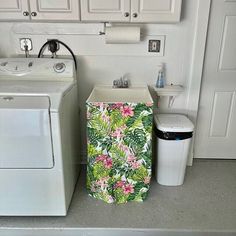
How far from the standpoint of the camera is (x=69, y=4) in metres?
1.92

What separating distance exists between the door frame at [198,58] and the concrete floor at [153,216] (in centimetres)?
58

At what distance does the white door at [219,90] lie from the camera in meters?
2.22

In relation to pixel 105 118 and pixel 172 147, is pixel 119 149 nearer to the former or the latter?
pixel 105 118

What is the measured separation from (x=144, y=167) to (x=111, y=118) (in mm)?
480

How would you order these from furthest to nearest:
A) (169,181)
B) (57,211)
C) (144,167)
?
1. (169,181)
2. (144,167)
3. (57,211)

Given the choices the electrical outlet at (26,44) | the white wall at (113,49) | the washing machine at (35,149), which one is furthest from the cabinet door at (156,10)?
the electrical outlet at (26,44)

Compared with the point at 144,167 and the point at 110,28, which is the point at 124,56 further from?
the point at 144,167

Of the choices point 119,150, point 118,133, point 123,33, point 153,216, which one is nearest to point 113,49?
point 123,33

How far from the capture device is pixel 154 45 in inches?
88.5

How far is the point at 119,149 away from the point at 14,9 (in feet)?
4.60

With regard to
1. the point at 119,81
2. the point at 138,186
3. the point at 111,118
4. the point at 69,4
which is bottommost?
the point at 138,186

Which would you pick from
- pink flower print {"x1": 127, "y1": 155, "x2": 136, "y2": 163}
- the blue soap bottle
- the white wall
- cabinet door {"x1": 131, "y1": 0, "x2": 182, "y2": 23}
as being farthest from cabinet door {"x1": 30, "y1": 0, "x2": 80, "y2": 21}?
pink flower print {"x1": 127, "y1": 155, "x2": 136, "y2": 163}

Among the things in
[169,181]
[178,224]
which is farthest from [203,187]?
[178,224]

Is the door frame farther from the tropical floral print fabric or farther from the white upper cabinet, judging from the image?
the tropical floral print fabric
